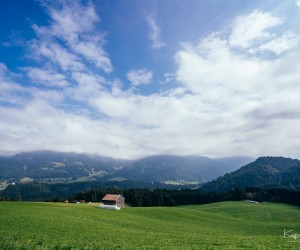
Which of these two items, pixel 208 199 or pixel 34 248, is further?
pixel 208 199

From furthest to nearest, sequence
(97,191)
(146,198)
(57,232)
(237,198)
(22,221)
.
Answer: (237,198) → (97,191) → (146,198) → (22,221) → (57,232)

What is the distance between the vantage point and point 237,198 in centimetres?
19688

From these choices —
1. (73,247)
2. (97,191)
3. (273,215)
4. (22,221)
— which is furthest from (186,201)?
(73,247)

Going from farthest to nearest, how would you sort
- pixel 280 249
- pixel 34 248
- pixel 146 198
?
pixel 146 198 → pixel 34 248 → pixel 280 249

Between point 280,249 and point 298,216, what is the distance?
9220 centimetres

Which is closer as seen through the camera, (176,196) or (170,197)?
(170,197)

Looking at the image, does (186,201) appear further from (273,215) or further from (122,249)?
(122,249)

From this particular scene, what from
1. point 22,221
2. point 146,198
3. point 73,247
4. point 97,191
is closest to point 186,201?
point 146,198

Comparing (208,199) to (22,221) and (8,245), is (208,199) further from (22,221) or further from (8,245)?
(8,245)

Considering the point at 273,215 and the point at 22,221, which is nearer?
the point at 22,221

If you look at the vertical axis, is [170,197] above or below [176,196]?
below

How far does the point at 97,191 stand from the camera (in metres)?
183

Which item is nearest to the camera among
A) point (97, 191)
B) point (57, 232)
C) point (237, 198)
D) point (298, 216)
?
point (57, 232)

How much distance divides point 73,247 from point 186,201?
6499 inches
